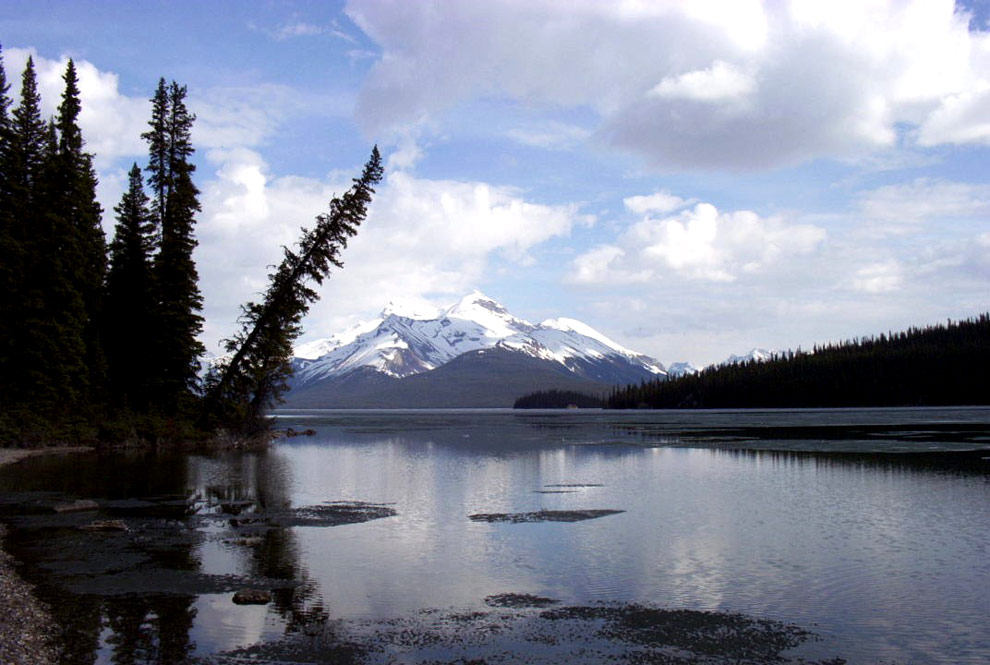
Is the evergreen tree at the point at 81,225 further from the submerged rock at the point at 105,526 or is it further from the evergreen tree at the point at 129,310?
the submerged rock at the point at 105,526

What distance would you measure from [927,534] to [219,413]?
63.8 m

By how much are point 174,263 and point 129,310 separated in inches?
243

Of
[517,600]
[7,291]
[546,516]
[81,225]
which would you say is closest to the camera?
[517,600]

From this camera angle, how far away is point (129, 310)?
71.9m

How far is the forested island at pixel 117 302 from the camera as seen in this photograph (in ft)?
194

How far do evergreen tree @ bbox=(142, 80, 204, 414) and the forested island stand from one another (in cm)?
12

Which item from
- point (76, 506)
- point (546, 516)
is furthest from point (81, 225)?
point (546, 516)

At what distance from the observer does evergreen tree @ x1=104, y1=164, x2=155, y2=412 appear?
2785 inches

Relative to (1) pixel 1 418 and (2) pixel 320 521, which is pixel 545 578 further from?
(1) pixel 1 418

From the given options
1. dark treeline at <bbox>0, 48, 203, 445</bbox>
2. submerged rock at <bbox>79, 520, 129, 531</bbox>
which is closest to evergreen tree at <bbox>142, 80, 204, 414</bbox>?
dark treeline at <bbox>0, 48, 203, 445</bbox>

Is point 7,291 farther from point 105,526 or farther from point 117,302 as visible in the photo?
point 105,526

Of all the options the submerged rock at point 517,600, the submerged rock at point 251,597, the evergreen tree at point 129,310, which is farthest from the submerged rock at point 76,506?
the evergreen tree at point 129,310

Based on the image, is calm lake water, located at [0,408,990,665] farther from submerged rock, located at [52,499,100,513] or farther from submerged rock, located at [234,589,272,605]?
submerged rock, located at [52,499,100,513]

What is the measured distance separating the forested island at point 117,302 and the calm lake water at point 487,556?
14.0m
